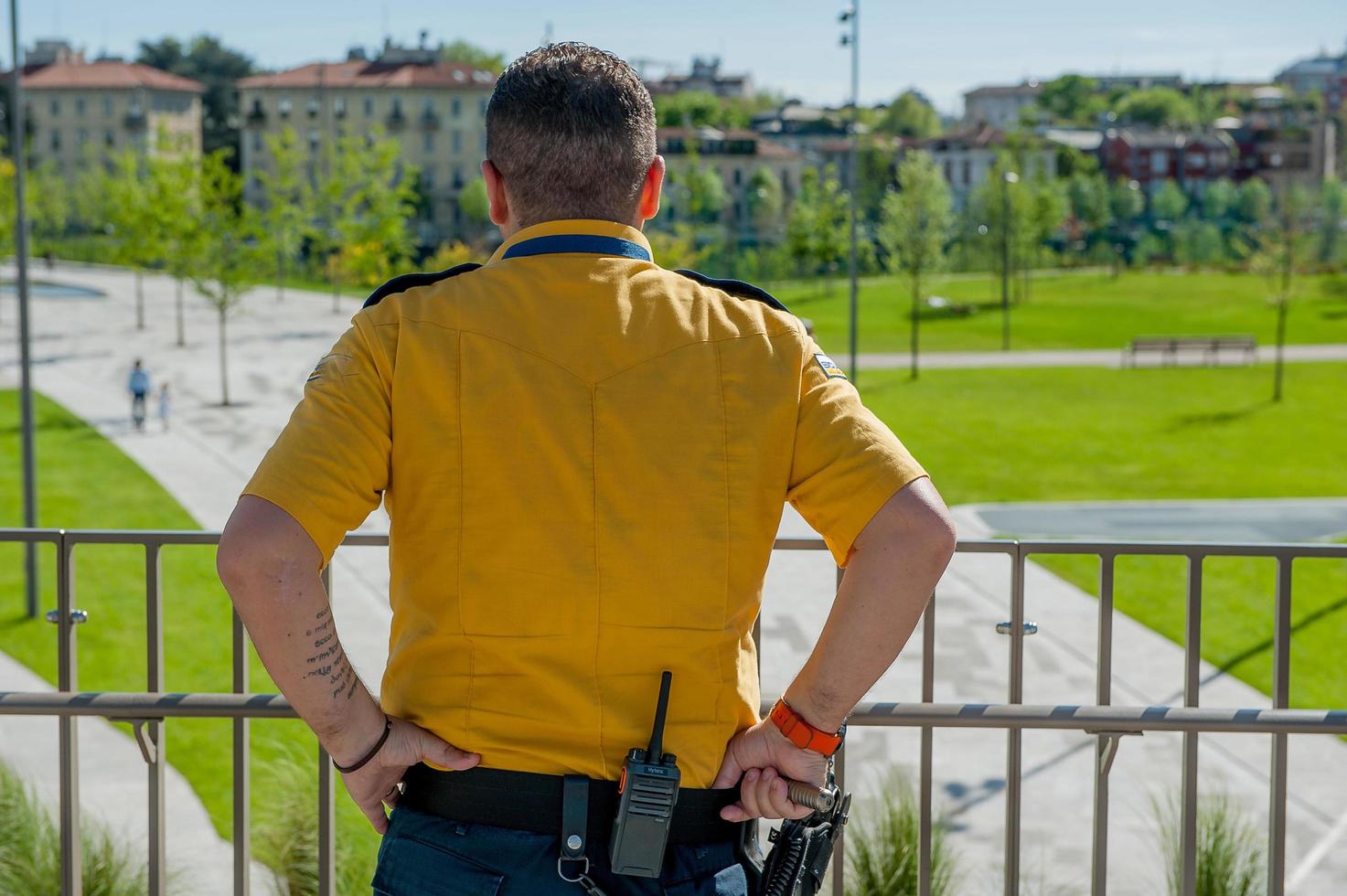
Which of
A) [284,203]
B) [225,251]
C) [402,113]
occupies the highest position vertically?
[402,113]

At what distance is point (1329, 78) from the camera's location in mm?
189375

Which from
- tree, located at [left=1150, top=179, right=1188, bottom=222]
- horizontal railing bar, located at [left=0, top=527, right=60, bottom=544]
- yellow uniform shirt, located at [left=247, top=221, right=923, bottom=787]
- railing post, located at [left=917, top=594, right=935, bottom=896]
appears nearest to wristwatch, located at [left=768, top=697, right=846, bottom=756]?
yellow uniform shirt, located at [left=247, top=221, right=923, bottom=787]

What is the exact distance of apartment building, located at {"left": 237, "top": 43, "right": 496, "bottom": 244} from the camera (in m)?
106

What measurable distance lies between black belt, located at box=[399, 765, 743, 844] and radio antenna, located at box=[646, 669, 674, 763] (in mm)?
90

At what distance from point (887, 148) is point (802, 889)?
324 ft

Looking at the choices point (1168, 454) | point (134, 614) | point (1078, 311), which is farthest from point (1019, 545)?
point (1078, 311)

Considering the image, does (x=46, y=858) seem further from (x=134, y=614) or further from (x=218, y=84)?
(x=218, y=84)

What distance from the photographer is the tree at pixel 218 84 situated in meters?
115

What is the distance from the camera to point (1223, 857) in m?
5.43

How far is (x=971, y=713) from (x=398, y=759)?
147cm

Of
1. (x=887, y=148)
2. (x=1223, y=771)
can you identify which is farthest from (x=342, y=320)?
(x=887, y=148)

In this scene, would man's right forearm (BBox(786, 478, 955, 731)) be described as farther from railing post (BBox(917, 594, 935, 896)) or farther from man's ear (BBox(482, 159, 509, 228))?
railing post (BBox(917, 594, 935, 896))

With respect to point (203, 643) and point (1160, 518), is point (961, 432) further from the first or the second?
point (203, 643)

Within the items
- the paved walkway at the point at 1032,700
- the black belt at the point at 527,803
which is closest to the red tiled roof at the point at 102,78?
the paved walkway at the point at 1032,700
